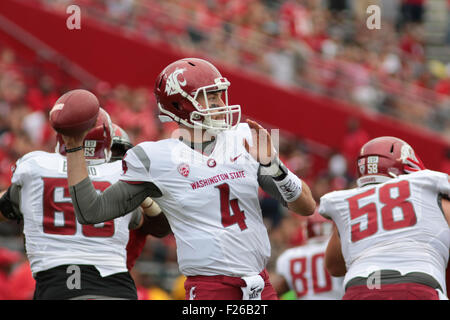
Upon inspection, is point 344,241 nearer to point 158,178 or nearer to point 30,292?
point 158,178

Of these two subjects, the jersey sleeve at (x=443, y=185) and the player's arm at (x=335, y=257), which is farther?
the player's arm at (x=335, y=257)

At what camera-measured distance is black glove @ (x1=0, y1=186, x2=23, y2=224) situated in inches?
195

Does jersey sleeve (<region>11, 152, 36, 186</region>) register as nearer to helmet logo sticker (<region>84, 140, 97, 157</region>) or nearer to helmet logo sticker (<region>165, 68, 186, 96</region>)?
helmet logo sticker (<region>84, 140, 97, 157</region>)

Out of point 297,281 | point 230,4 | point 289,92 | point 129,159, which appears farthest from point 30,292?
point 230,4

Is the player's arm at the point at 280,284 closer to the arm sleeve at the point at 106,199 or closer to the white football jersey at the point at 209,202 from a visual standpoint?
the white football jersey at the point at 209,202

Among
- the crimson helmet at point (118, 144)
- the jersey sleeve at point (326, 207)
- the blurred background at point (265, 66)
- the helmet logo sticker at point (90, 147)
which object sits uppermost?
the blurred background at point (265, 66)

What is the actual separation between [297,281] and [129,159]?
3.04 meters

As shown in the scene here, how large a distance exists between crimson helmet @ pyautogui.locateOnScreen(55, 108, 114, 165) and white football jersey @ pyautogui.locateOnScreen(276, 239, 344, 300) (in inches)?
93.3

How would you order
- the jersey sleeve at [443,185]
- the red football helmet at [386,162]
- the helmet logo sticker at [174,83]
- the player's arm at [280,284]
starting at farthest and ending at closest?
the player's arm at [280,284] < the red football helmet at [386,162] < the jersey sleeve at [443,185] < the helmet logo sticker at [174,83]

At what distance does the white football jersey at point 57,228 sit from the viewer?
15.4 feet

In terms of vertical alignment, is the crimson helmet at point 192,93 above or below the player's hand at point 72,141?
above

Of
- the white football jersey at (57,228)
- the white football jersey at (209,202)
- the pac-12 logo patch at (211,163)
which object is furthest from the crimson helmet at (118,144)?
the pac-12 logo patch at (211,163)

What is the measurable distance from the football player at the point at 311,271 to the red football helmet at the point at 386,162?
5.75 feet

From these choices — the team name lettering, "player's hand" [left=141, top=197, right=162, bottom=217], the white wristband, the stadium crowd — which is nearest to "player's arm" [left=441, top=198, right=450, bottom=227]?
the white wristband
